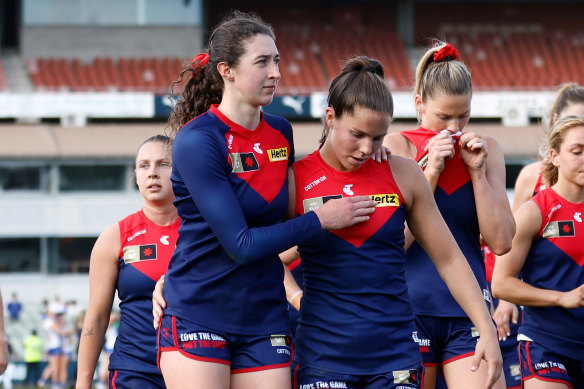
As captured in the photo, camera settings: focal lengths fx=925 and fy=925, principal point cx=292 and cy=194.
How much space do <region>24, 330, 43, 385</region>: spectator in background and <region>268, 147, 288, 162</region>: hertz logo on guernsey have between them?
50.4 ft

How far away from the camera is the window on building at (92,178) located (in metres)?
20.6

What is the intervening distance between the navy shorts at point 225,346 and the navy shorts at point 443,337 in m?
0.85

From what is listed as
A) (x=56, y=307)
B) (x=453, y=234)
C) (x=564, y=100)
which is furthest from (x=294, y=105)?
(x=453, y=234)

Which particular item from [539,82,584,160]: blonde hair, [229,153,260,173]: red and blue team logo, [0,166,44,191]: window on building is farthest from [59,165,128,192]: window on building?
[229,153,260,173]: red and blue team logo

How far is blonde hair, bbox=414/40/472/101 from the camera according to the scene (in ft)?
13.2

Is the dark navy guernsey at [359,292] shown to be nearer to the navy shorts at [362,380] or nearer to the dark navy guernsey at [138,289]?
the navy shorts at [362,380]

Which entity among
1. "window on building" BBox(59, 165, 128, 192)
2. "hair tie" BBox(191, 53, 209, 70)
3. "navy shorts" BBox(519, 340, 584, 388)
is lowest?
"window on building" BBox(59, 165, 128, 192)

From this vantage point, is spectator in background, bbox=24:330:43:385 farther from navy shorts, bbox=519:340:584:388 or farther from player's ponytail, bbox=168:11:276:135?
player's ponytail, bbox=168:11:276:135

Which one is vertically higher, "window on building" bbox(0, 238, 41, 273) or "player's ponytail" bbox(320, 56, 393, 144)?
"player's ponytail" bbox(320, 56, 393, 144)

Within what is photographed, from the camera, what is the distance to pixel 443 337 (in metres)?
4.09

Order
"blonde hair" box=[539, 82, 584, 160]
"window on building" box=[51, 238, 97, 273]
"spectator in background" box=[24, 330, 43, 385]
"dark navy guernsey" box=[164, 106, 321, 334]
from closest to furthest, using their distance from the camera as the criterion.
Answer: "dark navy guernsey" box=[164, 106, 321, 334] → "blonde hair" box=[539, 82, 584, 160] → "spectator in background" box=[24, 330, 43, 385] → "window on building" box=[51, 238, 97, 273]

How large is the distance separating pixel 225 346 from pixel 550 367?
196 centimetres

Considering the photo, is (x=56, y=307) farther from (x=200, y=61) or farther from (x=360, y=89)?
(x=360, y=89)

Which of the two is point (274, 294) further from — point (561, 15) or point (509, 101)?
point (561, 15)
